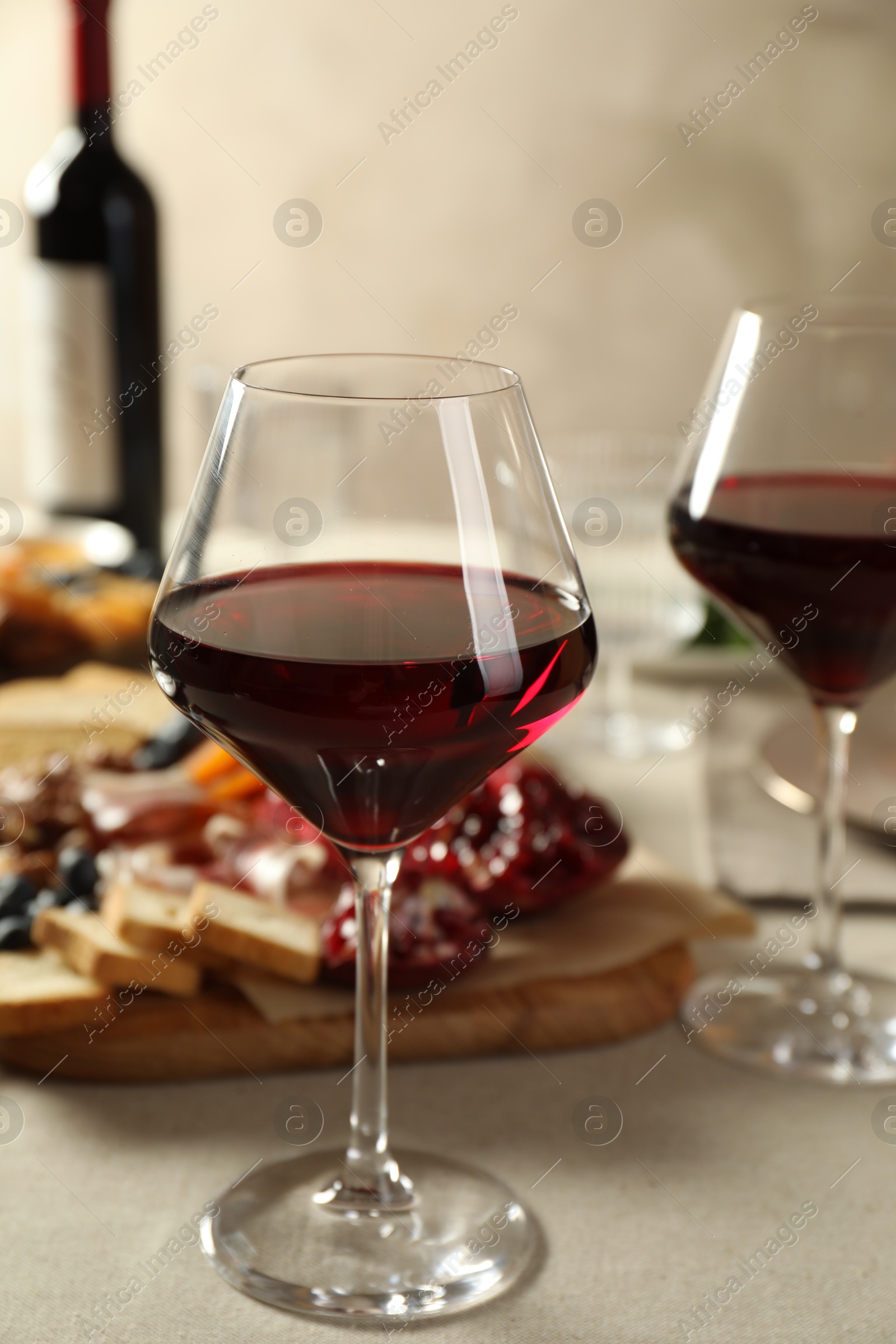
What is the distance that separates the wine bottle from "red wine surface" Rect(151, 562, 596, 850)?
1.00m

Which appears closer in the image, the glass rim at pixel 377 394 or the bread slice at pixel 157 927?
the glass rim at pixel 377 394

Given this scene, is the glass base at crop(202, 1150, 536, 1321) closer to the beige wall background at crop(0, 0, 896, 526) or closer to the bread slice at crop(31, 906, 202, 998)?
the bread slice at crop(31, 906, 202, 998)

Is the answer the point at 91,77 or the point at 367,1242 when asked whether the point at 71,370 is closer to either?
the point at 91,77

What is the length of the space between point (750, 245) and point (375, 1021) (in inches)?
93.8

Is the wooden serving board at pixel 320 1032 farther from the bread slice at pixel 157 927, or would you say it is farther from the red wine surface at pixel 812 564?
the red wine surface at pixel 812 564

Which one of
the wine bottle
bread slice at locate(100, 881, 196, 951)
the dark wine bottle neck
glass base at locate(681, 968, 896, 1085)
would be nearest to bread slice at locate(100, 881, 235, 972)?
bread slice at locate(100, 881, 196, 951)

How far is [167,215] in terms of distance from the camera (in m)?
2.87

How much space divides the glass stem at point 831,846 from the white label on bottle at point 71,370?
975 mm

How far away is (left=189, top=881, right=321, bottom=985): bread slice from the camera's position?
2.57ft

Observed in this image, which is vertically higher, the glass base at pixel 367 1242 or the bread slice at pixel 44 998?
A: the bread slice at pixel 44 998

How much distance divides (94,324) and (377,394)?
1.05 m

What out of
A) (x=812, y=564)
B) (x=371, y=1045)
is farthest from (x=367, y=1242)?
(x=812, y=564)

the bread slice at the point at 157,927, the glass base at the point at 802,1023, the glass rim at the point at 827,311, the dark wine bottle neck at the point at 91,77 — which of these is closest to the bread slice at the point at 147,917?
the bread slice at the point at 157,927

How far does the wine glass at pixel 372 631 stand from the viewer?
0.57 metres
